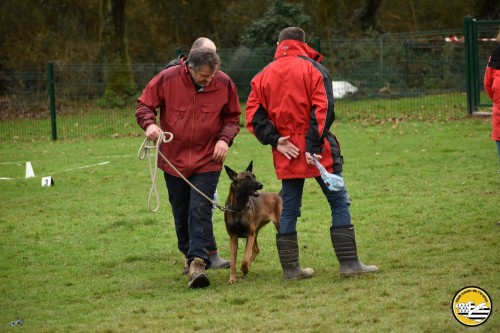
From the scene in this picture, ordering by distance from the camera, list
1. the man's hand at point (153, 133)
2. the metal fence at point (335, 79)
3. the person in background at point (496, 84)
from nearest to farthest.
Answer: the man's hand at point (153, 133)
the person in background at point (496, 84)
the metal fence at point (335, 79)

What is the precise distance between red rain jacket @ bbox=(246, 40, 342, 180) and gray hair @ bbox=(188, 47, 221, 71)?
356mm

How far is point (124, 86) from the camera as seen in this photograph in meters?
20.3

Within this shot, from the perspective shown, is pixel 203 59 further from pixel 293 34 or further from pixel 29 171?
pixel 29 171

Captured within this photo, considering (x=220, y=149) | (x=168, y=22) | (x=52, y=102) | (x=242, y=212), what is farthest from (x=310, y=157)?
(x=168, y=22)

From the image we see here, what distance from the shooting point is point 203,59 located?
21.9 ft

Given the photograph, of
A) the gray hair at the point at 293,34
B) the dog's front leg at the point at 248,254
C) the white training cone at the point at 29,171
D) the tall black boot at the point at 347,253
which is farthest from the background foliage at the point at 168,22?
the tall black boot at the point at 347,253

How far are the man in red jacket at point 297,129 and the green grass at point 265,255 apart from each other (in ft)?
0.94

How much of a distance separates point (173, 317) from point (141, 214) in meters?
4.47

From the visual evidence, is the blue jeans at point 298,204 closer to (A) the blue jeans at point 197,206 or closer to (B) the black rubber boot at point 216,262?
(A) the blue jeans at point 197,206

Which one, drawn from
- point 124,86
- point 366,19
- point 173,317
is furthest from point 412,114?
point 173,317

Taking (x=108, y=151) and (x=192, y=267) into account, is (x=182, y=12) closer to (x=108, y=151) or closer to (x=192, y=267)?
(x=108, y=151)

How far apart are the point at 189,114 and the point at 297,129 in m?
0.90

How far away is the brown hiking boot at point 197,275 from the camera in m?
6.77

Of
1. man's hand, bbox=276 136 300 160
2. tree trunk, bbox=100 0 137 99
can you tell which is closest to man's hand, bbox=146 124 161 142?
man's hand, bbox=276 136 300 160
